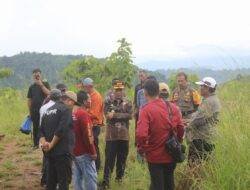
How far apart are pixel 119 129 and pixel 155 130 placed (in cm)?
221

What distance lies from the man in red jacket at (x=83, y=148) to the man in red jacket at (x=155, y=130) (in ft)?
3.48

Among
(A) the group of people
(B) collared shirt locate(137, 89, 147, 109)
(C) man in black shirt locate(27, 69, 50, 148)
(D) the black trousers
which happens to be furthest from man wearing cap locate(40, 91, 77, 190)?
(C) man in black shirt locate(27, 69, 50, 148)

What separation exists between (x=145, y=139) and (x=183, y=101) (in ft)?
7.42

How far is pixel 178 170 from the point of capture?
7.25 metres

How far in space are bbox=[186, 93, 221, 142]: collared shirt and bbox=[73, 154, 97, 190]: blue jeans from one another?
1.50 m

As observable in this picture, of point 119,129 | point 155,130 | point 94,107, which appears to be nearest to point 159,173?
point 155,130

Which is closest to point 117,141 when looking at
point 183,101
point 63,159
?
point 183,101

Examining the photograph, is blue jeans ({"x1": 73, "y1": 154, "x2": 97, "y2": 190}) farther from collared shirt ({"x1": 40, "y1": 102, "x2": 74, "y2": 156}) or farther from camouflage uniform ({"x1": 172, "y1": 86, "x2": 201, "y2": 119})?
camouflage uniform ({"x1": 172, "y1": 86, "x2": 201, "y2": 119})

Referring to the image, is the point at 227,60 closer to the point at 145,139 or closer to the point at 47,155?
the point at 145,139

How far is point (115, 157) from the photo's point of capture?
8555mm

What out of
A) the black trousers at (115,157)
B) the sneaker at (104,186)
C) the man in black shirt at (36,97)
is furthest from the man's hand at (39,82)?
the sneaker at (104,186)

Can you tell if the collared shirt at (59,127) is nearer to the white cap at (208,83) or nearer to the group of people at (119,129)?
the group of people at (119,129)

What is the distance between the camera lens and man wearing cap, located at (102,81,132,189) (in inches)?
330

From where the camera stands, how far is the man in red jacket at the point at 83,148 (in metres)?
7.05
